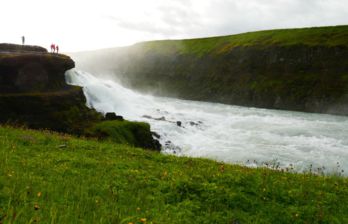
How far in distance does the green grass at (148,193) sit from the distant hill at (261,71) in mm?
60403

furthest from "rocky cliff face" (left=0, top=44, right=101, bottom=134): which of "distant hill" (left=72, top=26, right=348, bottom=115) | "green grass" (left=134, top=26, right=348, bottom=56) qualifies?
"green grass" (left=134, top=26, right=348, bottom=56)

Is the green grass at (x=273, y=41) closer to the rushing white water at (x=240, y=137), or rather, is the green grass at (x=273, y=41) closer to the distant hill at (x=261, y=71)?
the distant hill at (x=261, y=71)

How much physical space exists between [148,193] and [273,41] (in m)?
94.2

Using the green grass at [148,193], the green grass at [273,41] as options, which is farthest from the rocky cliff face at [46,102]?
the green grass at [273,41]

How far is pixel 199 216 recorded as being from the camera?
8.02 m

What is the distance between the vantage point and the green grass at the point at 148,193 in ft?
23.4

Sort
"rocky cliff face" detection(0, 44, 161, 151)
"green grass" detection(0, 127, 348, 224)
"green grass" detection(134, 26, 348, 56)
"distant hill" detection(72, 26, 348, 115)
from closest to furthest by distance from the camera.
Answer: "green grass" detection(0, 127, 348, 224), "rocky cliff face" detection(0, 44, 161, 151), "distant hill" detection(72, 26, 348, 115), "green grass" detection(134, 26, 348, 56)

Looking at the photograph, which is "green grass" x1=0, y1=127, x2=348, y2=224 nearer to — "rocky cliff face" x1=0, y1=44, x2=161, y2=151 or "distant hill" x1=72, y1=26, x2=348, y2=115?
"rocky cliff face" x1=0, y1=44, x2=161, y2=151

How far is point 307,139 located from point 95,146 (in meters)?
25.5

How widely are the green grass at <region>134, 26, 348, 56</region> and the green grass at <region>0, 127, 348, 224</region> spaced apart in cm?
7625

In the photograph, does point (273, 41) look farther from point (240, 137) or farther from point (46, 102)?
point (46, 102)

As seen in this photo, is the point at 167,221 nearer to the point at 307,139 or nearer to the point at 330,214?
the point at 330,214

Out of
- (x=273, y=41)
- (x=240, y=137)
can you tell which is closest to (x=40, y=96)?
(x=240, y=137)

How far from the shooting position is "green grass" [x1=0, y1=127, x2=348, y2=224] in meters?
7.12
